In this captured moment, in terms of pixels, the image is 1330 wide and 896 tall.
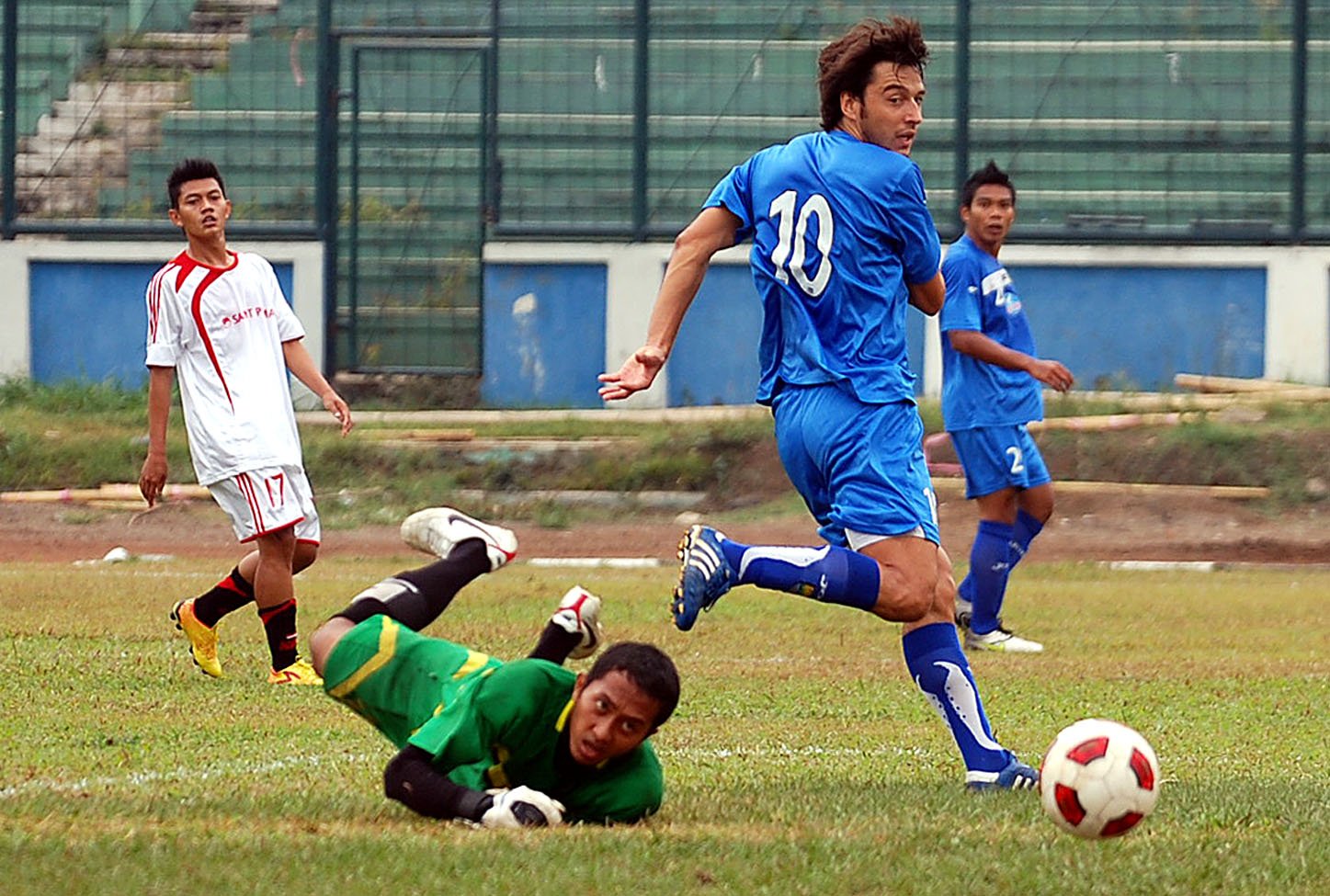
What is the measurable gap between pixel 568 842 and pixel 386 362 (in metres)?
17.7

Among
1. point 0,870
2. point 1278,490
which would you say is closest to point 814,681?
point 0,870

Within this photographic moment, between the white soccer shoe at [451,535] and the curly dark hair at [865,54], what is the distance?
5.48 feet

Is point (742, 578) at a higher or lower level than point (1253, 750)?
higher

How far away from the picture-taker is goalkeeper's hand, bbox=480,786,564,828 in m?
5.21

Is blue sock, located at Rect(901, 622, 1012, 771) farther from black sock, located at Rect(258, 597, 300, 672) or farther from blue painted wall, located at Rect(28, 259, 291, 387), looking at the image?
blue painted wall, located at Rect(28, 259, 291, 387)

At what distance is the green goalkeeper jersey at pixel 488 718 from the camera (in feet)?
17.7

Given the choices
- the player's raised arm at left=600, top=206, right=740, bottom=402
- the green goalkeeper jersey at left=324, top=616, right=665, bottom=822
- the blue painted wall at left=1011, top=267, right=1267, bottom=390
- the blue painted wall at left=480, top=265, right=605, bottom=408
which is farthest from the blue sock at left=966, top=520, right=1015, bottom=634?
the blue painted wall at left=480, top=265, right=605, bottom=408

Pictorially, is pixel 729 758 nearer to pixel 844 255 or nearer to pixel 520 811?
pixel 844 255

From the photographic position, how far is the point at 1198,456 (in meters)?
18.3

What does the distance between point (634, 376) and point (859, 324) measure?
710mm


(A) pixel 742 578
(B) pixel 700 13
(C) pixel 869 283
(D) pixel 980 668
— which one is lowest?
(D) pixel 980 668

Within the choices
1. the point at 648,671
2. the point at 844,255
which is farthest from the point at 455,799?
the point at 844,255

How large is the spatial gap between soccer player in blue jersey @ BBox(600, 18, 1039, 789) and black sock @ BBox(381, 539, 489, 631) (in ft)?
2.95

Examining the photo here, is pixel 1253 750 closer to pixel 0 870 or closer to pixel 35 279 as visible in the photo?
pixel 0 870
